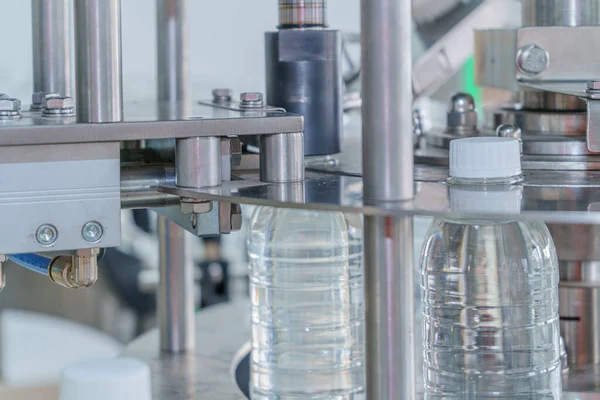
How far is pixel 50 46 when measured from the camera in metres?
0.88

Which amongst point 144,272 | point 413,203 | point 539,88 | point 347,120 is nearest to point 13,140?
point 413,203

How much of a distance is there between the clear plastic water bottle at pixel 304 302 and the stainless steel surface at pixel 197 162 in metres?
0.35

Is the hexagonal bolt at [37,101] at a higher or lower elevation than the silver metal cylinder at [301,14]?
lower

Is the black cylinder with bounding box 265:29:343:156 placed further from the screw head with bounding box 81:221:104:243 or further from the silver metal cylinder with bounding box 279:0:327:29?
the screw head with bounding box 81:221:104:243

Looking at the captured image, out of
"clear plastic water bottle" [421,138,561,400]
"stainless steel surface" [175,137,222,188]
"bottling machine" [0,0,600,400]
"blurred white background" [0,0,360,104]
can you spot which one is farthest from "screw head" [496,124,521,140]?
"blurred white background" [0,0,360,104]

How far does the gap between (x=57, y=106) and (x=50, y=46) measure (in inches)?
8.6

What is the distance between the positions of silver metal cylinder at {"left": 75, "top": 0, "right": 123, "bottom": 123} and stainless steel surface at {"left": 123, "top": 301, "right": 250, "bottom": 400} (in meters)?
0.36

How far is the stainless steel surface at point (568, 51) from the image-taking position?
0.78 metres

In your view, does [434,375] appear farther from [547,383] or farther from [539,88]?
[539,88]

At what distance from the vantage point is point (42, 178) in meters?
0.62

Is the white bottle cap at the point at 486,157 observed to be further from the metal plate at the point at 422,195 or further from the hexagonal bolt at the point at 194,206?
the hexagonal bolt at the point at 194,206

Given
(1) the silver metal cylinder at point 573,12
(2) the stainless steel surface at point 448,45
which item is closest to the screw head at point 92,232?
(1) the silver metal cylinder at point 573,12

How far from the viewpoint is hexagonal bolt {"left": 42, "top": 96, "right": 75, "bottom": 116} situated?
68 cm

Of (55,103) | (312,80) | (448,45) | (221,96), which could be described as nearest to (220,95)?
(221,96)
